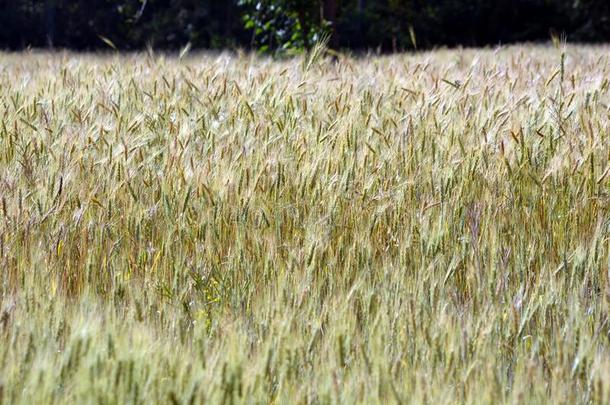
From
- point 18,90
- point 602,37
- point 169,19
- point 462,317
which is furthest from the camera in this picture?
point 169,19

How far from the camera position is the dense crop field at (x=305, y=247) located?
162 centimetres

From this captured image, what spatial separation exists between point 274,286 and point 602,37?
76.7ft

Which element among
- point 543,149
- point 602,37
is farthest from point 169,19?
point 543,149

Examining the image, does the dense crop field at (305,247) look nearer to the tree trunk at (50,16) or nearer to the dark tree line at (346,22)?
the dark tree line at (346,22)

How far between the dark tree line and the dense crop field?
19098 millimetres

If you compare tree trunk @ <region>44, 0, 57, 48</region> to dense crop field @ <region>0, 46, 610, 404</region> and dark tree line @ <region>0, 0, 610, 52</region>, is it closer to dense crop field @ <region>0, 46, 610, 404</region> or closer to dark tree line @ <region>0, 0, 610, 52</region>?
dark tree line @ <region>0, 0, 610, 52</region>

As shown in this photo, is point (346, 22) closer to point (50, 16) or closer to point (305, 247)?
point (50, 16)

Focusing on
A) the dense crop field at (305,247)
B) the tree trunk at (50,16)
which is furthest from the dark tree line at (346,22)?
the dense crop field at (305,247)

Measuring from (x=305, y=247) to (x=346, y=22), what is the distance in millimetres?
22298

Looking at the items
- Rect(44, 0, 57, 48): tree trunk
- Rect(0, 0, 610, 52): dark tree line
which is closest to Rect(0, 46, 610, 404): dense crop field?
Rect(0, 0, 610, 52): dark tree line

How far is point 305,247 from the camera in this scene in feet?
7.56

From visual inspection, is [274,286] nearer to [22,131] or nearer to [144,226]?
[144,226]

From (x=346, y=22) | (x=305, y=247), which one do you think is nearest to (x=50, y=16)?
(x=346, y=22)

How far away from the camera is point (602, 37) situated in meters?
23.9
